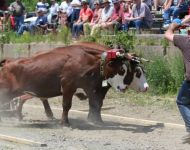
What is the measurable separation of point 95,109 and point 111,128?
1.88 ft

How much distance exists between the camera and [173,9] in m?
16.2

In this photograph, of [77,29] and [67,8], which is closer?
[77,29]

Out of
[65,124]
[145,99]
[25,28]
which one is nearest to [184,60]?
[65,124]

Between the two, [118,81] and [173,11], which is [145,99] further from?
[173,11]

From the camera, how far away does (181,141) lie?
9.00 m

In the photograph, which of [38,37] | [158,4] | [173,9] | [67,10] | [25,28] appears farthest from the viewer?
[25,28]

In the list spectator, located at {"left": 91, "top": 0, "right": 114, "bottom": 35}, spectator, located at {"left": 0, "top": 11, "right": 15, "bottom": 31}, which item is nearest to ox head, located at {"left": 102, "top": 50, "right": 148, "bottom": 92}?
spectator, located at {"left": 91, "top": 0, "right": 114, "bottom": 35}

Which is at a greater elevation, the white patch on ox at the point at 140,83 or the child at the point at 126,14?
the child at the point at 126,14

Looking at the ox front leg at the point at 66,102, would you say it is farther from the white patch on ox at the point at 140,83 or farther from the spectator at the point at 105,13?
the spectator at the point at 105,13

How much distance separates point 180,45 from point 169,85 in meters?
5.20

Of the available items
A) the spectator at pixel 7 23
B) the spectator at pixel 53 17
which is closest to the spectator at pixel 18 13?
the spectator at pixel 7 23

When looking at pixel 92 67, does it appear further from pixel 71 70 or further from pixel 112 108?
pixel 112 108

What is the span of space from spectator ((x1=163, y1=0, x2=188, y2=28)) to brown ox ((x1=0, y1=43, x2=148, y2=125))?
563 centimetres

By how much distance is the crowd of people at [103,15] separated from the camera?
1606 cm
